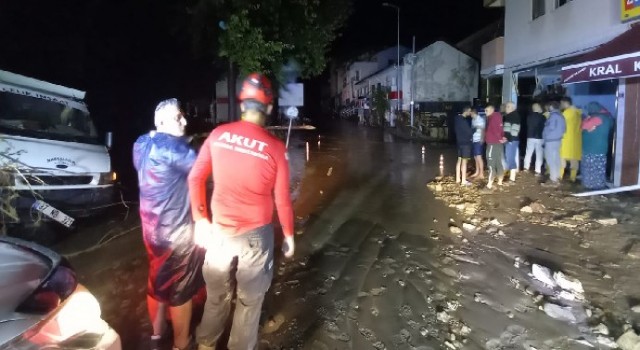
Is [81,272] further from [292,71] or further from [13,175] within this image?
[292,71]

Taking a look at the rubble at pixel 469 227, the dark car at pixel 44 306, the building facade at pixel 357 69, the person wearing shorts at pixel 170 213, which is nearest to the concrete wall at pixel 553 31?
the rubble at pixel 469 227

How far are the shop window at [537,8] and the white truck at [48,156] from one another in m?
12.9

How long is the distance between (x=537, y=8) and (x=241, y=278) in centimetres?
1536

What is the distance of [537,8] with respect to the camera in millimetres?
15734

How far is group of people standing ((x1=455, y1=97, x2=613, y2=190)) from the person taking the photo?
32.1 ft

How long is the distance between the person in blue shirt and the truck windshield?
29.2 ft

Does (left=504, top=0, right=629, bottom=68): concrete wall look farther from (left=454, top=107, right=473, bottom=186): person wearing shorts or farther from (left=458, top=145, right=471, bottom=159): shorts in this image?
(left=458, top=145, right=471, bottom=159): shorts

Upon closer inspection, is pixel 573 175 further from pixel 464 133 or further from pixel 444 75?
pixel 444 75

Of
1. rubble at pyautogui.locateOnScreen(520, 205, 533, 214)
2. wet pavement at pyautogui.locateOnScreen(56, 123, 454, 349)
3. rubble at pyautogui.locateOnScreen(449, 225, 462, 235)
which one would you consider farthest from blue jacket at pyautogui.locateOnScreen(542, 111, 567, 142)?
rubble at pyautogui.locateOnScreen(449, 225, 462, 235)

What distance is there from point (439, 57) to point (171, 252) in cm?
3790

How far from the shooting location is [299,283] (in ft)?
18.1

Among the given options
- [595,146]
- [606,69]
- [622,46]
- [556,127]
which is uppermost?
[622,46]

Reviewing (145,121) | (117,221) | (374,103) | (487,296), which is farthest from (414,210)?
(374,103)

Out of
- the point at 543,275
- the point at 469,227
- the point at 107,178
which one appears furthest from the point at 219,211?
the point at 107,178
